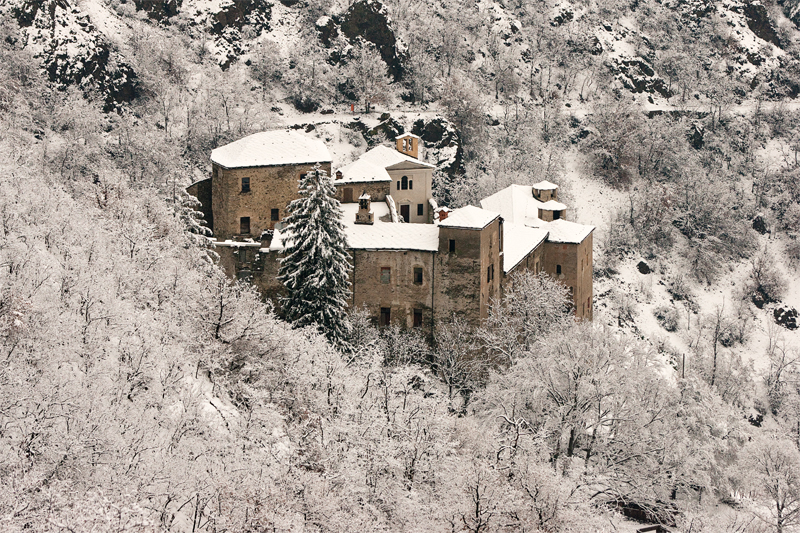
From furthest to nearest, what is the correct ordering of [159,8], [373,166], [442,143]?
[159,8] < [442,143] < [373,166]

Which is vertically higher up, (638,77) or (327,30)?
(327,30)

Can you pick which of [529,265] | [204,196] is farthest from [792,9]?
[204,196]

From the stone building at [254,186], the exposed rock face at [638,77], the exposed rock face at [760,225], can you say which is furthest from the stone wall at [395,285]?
the exposed rock face at [638,77]

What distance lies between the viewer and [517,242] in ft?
147

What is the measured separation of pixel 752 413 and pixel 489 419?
36821 mm

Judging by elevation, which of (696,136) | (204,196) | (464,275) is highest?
(696,136)

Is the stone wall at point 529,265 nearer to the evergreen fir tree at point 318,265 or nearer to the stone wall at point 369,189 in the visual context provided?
the evergreen fir tree at point 318,265

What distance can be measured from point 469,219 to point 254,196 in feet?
44.3

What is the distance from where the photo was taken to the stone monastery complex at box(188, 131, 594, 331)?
129 feet

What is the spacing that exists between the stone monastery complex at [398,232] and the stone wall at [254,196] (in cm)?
6

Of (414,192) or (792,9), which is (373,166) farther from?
(792,9)

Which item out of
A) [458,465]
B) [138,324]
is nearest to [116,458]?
[138,324]

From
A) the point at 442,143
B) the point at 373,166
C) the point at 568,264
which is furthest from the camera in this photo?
the point at 442,143

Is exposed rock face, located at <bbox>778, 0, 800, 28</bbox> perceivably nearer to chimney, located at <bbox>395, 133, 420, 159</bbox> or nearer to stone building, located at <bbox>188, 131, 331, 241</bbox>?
chimney, located at <bbox>395, 133, 420, 159</bbox>
